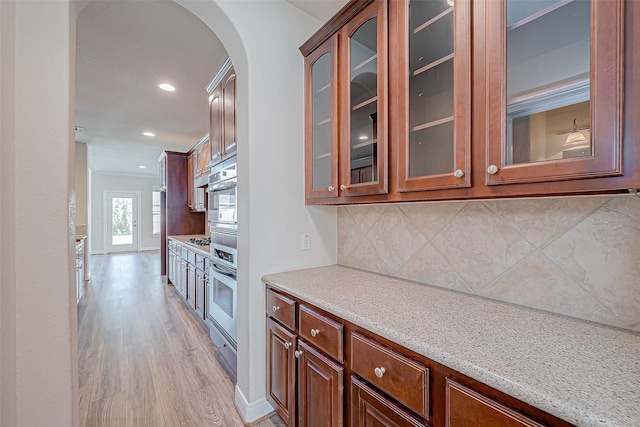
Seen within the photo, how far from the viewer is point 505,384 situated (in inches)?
26.3

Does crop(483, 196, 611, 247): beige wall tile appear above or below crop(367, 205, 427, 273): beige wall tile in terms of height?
A: above

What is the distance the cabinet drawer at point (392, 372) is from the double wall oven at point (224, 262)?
1.29 meters

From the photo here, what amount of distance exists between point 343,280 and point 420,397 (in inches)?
31.7

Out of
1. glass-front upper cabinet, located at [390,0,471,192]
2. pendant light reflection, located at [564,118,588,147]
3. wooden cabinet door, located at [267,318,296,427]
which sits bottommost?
wooden cabinet door, located at [267,318,296,427]

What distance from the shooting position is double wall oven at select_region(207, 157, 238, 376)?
7.09 feet

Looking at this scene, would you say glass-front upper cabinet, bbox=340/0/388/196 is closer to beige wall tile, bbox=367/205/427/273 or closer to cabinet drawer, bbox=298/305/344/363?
beige wall tile, bbox=367/205/427/273

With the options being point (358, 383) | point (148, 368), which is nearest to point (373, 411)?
point (358, 383)

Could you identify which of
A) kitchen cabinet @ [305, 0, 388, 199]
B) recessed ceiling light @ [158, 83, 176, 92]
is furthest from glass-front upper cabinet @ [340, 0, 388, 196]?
recessed ceiling light @ [158, 83, 176, 92]

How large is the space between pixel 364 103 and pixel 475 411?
1349 millimetres

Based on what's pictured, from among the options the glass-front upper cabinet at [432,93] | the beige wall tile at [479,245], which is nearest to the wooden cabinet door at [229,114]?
the glass-front upper cabinet at [432,93]

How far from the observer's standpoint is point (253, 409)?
5.69 feet

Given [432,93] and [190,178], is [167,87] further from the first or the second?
[432,93]

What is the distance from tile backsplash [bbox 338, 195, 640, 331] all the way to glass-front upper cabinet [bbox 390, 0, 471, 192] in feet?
1.19

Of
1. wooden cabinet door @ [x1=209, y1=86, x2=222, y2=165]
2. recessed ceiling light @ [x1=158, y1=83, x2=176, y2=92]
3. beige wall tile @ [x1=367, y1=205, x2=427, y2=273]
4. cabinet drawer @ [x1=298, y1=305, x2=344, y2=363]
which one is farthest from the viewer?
recessed ceiling light @ [x1=158, y1=83, x2=176, y2=92]
